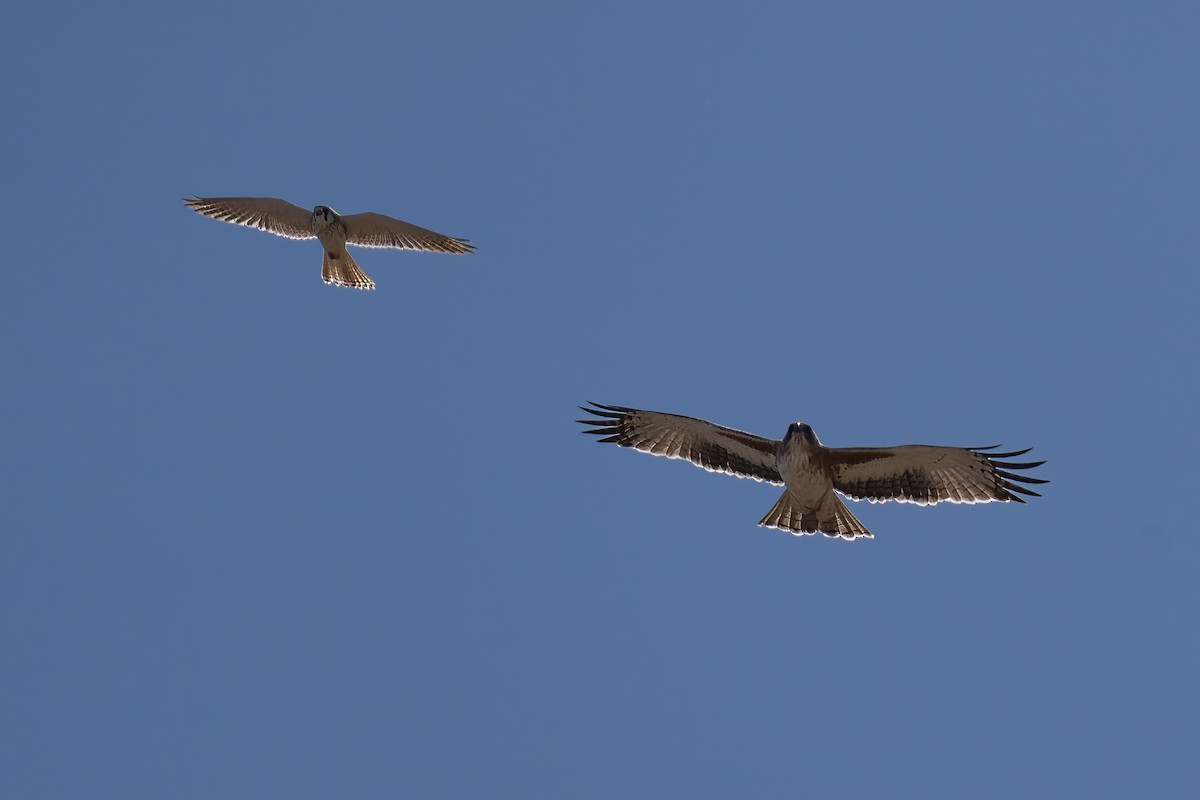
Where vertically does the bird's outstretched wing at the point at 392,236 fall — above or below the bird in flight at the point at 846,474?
above

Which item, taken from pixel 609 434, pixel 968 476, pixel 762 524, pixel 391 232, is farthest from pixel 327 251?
pixel 968 476

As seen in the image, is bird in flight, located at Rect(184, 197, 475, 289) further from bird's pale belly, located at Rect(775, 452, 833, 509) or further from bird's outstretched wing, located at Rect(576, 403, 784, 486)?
bird's pale belly, located at Rect(775, 452, 833, 509)

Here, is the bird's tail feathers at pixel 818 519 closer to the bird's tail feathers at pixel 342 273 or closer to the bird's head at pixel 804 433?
the bird's head at pixel 804 433

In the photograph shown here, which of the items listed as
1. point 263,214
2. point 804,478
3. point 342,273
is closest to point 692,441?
point 804,478

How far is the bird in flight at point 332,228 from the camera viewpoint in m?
20.9

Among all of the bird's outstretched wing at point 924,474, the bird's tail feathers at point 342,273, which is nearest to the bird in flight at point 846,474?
the bird's outstretched wing at point 924,474

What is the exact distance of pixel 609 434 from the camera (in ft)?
54.2

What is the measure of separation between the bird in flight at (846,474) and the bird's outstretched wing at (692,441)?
0.04 ft

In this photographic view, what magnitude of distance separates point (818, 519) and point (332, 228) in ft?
29.1

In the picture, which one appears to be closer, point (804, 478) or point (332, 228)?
point (804, 478)

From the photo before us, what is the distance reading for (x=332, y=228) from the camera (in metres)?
20.8

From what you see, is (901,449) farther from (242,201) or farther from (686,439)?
(242,201)

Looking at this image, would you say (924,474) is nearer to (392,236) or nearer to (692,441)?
(692,441)

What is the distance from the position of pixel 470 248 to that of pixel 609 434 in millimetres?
6343
